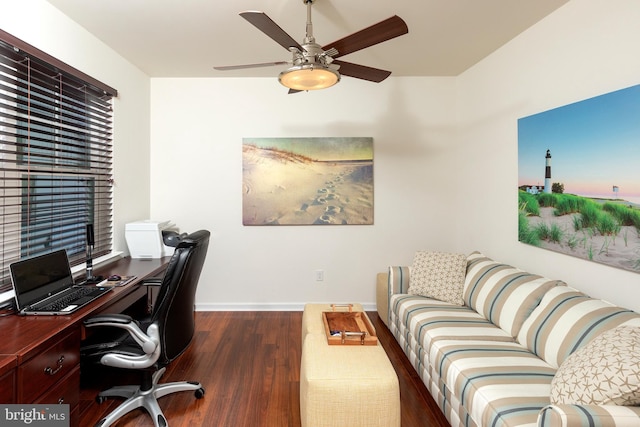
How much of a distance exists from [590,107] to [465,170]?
65.4 inches

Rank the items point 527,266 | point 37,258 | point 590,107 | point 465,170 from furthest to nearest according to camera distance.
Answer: point 465,170 < point 527,266 < point 590,107 < point 37,258

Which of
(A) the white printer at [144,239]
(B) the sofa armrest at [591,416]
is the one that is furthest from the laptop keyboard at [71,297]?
(B) the sofa armrest at [591,416]

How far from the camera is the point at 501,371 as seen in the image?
5.87 ft

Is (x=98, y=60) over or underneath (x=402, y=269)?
over

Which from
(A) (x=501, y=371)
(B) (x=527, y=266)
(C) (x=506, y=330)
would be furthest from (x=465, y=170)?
(A) (x=501, y=371)

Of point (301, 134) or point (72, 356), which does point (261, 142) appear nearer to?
point (301, 134)

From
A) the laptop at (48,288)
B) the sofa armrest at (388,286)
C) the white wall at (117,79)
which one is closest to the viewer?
the laptop at (48,288)

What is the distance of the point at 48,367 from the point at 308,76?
1.96m

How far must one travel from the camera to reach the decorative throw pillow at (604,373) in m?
1.28

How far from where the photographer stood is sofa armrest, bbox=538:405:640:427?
117 centimetres

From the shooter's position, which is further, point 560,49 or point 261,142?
point 261,142

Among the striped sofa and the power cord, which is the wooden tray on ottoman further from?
the power cord

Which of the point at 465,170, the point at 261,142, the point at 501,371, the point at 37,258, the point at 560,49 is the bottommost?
the point at 501,371

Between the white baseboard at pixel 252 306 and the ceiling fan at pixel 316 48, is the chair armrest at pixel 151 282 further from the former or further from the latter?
the ceiling fan at pixel 316 48
